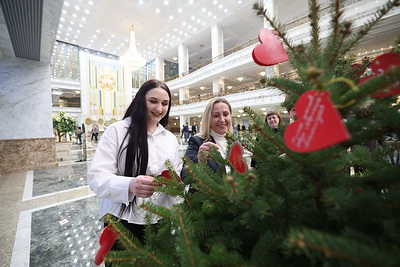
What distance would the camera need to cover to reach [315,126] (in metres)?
0.31

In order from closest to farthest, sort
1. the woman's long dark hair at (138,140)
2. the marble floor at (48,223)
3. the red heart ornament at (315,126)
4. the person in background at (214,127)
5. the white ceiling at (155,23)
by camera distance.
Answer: the red heart ornament at (315,126)
the woman's long dark hair at (138,140)
the person in background at (214,127)
the marble floor at (48,223)
the white ceiling at (155,23)

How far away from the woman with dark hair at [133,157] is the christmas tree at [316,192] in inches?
18.0

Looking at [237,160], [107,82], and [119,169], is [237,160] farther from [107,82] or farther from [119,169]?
[107,82]

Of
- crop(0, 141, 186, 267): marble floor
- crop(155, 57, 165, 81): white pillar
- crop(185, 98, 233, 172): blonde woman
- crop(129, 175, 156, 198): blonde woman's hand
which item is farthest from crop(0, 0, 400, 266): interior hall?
crop(185, 98, 233, 172): blonde woman

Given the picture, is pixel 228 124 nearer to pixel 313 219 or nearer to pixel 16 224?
pixel 313 219

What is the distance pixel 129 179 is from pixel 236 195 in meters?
0.78

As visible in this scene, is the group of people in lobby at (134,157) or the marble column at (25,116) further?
the marble column at (25,116)

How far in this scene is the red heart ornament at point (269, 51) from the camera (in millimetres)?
585

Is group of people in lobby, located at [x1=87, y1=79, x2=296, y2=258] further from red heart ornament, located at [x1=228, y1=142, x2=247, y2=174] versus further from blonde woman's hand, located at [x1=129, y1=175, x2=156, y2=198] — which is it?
red heart ornament, located at [x1=228, y1=142, x2=247, y2=174]

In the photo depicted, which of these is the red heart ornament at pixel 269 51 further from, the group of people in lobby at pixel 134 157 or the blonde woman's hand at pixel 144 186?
the blonde woman's hand at pixel 144 186

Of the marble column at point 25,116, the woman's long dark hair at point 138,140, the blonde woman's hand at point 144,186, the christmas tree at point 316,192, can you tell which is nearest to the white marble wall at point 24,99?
the marble column at point 25,116

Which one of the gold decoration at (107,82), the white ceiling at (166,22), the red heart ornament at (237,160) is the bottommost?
the red heart ornament at (237,160)

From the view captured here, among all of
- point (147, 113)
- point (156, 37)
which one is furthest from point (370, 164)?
point (156, 37)

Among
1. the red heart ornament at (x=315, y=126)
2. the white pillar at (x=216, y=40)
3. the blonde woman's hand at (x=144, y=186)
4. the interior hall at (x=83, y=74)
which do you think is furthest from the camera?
the white pillar at (x=216, y=40)
